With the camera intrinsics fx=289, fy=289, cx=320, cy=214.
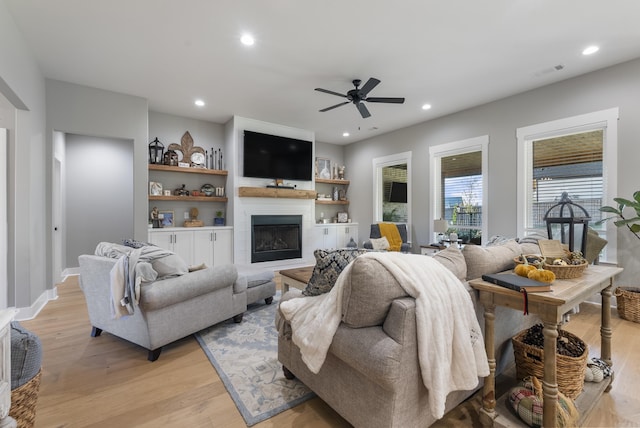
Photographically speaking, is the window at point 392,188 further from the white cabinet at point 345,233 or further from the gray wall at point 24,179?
the gray wall at point 24,179

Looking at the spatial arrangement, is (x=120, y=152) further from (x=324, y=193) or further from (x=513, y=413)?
(x=513, y=413)

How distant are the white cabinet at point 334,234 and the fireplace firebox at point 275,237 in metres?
0.49

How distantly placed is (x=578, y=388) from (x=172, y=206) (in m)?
5.60

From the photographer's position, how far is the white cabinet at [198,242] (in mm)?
4656

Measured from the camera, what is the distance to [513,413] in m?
1.59

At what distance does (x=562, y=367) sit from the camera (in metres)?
1.67

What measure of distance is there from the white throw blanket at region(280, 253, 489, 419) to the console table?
7.7 inches

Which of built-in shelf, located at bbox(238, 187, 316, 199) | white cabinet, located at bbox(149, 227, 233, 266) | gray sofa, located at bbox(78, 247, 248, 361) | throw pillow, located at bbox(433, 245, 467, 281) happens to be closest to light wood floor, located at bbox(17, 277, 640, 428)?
gray sofa, located at bbox(78, 247, 248, 361)

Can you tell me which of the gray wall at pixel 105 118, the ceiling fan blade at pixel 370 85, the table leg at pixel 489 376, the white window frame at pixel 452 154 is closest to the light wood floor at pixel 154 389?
the table leg at pixel 489 376

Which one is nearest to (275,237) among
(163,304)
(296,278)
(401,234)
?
(401,234)

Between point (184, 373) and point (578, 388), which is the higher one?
point (578, 388)

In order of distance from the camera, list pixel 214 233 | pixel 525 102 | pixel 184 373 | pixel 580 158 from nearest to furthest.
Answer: pixel 184 373 < pixel 580 158 < pixel 525 102 < pixel 214 233

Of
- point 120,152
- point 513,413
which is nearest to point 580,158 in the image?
point 513,413

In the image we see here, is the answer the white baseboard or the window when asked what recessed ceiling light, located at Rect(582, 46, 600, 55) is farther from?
the white baseboard
